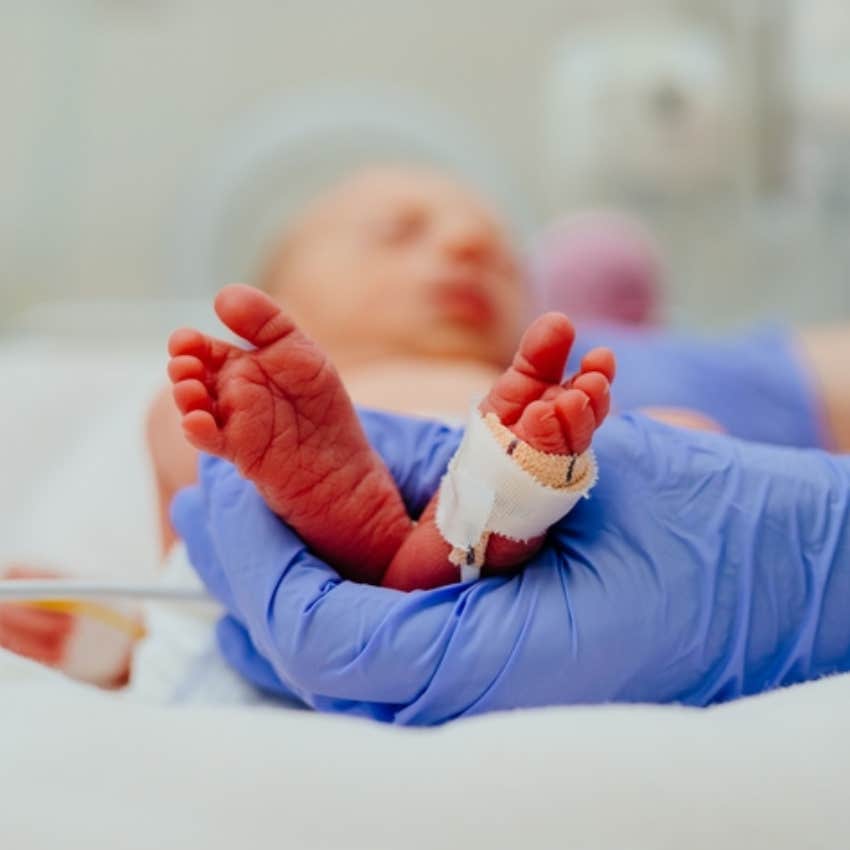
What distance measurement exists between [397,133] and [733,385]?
2.89 feet

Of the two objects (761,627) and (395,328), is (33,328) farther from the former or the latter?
(761,627)

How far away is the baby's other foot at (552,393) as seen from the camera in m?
0.64

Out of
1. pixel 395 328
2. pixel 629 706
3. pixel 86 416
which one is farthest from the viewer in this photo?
pixel 86 416

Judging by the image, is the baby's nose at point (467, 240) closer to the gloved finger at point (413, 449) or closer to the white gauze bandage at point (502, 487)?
the gloved finger at point (413, 449)

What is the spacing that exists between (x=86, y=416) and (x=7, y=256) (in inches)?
21.4

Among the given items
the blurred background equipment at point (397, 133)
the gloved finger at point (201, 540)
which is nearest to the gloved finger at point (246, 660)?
the gloved finger at point (201, 540)

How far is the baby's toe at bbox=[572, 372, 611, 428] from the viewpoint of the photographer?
2.10ft

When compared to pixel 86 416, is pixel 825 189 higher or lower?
higher

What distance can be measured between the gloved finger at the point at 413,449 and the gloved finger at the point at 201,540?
0.12 m

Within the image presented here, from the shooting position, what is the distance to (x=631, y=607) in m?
0.70

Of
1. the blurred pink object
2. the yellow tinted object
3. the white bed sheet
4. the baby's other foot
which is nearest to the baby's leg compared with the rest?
the baby's other foot

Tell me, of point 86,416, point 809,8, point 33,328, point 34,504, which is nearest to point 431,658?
point 34,504

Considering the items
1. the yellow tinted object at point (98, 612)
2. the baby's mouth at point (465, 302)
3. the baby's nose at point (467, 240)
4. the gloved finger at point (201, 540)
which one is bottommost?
the yellow tinted object at point (98, 612)

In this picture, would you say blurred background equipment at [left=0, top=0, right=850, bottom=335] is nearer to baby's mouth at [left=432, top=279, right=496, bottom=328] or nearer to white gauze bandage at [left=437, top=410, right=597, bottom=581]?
baby's mouth at [left=432, top=279, right=496, bottom=328]
